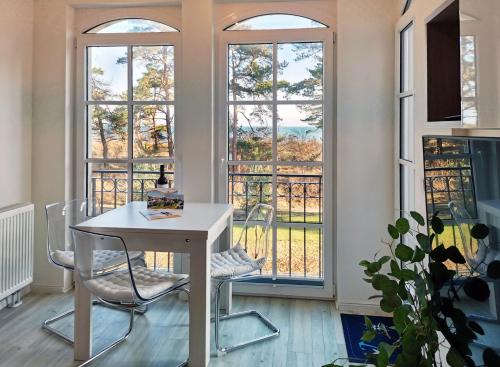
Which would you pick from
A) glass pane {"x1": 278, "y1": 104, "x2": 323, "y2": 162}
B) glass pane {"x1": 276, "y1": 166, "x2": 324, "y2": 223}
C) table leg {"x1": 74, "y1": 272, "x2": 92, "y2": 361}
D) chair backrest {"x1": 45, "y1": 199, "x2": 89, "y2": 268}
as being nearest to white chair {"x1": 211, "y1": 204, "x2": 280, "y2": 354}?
glass pane {"x1": 276, "y1": 166, "x2": 324, "y2": 223}

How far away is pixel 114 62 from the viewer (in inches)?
136

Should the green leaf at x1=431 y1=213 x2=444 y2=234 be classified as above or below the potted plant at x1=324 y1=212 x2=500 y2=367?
above

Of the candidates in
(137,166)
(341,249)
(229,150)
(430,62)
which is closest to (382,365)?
(430,62)

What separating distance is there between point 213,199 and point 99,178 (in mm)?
1054

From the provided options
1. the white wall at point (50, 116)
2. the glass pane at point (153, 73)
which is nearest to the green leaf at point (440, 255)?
the glass pane at point (153, 73)

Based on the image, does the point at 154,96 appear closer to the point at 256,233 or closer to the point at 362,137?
the point at 256,233

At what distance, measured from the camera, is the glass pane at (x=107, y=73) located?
11.3 ft

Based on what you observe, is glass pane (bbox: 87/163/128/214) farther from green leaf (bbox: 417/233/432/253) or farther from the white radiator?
green leaf (bbox: 417/233/432/253)

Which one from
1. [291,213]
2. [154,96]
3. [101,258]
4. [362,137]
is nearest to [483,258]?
[362,137]

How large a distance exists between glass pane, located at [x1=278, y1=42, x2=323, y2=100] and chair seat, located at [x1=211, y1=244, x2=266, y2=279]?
1.30 meters

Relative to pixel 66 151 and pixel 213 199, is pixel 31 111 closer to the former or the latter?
pixel 66 151

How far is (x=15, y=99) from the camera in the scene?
10.5 feet

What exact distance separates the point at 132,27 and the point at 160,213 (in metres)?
1.74

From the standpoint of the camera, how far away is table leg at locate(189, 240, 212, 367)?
2213 mm
